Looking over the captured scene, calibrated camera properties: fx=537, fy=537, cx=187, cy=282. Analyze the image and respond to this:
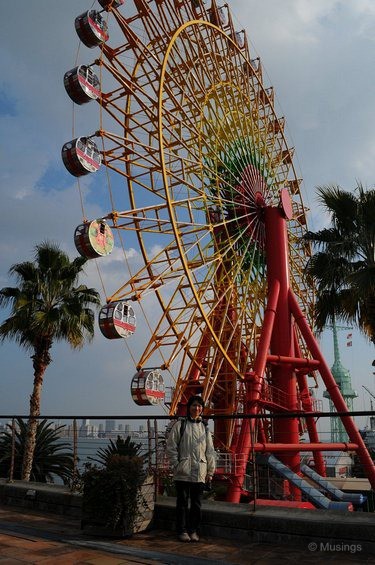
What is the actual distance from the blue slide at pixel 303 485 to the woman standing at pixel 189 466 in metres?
10.7

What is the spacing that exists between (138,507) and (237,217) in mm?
15192

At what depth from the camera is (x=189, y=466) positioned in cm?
575

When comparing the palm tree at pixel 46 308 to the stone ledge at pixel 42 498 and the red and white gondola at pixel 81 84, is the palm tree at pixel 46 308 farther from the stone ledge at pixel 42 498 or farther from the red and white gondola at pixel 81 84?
the stone ledge at pixel 42 498

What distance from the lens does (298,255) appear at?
2747 centimetres

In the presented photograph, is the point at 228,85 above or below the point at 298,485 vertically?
above

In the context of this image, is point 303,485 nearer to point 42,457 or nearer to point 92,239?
point 42,457

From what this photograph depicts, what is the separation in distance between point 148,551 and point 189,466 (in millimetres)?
932

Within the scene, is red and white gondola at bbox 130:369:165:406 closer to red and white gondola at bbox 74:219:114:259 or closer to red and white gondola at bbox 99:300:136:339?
red and white gondola at bbox 99:300:136:339

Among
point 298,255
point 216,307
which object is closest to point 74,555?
point 216,307

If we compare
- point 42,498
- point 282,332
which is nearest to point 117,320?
point 282,332

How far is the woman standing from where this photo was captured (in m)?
5.71

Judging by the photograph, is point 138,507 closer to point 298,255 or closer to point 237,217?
point 237,217

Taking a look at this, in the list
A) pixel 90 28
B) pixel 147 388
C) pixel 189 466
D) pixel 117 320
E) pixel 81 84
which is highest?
pixel 90 28

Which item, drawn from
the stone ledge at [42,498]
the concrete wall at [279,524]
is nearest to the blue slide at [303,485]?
the stone ledge at [42,498]
